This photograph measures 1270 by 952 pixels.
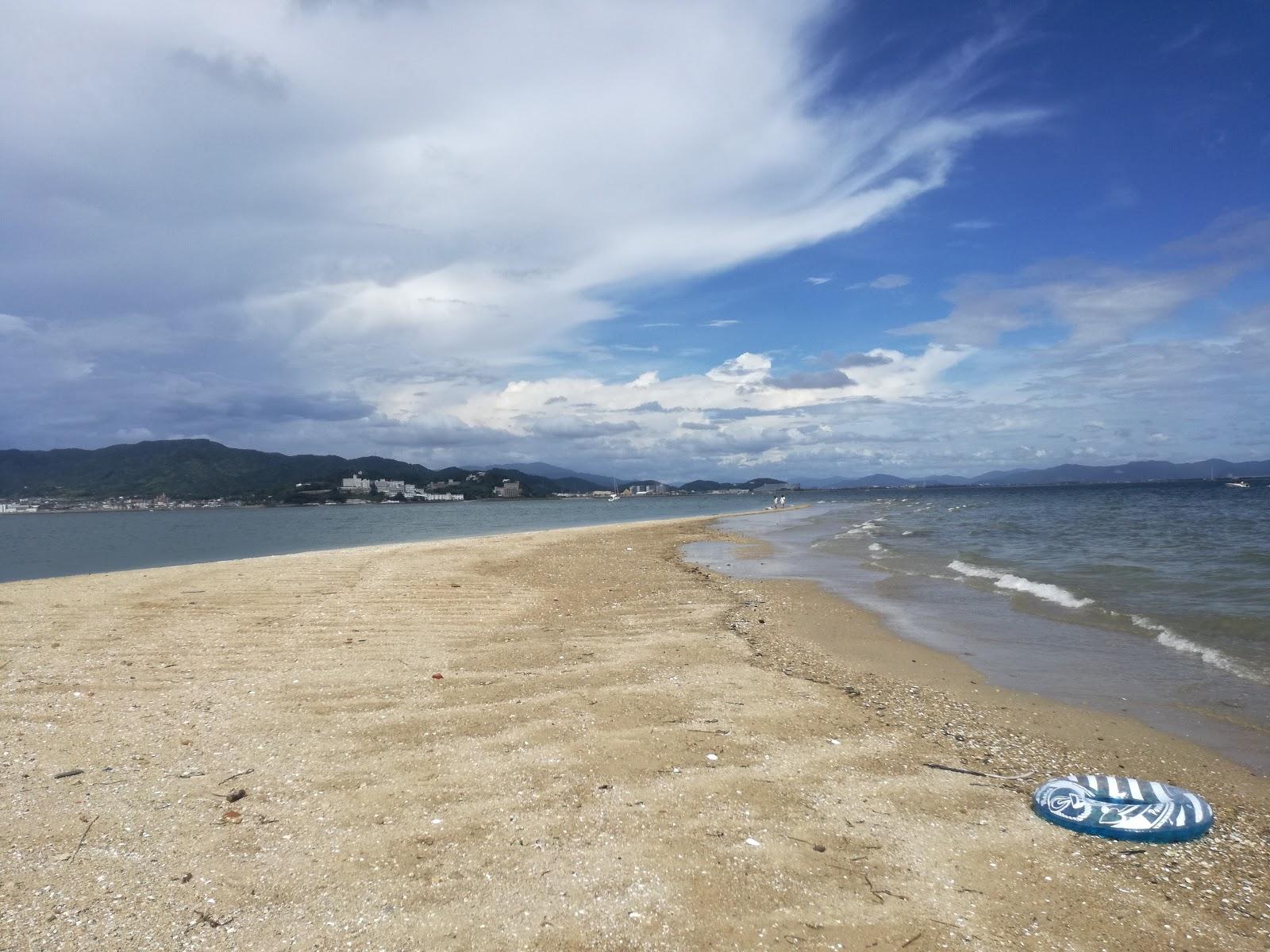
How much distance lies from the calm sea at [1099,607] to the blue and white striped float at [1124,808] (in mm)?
2444

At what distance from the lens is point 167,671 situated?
8.95m

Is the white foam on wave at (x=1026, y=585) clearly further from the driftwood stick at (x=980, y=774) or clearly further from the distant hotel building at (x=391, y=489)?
the distant hotel building at (x=391, y=489)

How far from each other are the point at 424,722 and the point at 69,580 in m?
18.1

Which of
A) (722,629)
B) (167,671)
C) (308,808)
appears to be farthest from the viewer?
(722,629)

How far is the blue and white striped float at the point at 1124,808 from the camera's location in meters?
5.02

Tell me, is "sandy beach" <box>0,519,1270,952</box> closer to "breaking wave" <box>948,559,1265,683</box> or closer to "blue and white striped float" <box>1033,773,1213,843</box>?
"blue and white striped float" <box>1033,773,1213,843</box>

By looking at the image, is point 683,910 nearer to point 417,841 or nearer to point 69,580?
point 417,841

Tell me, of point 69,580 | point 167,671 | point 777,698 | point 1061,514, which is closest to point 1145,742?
point 777,698

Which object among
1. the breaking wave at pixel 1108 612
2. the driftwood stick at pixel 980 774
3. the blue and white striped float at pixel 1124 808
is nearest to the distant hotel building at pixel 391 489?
the breaking wave at pixel 1108 612

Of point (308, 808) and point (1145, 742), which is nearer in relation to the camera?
point (308, 808)

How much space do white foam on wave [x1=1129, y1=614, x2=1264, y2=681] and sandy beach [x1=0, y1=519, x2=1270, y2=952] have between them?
12.7ft

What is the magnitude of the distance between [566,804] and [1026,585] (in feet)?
54.5

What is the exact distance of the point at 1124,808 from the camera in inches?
205

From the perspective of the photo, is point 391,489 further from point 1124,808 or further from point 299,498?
point 1124,808
